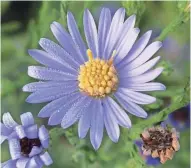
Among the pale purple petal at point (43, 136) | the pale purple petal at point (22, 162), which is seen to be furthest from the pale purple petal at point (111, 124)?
the pale purple petal at point (22, 162)

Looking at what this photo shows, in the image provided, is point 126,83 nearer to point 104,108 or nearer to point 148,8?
point 104,108

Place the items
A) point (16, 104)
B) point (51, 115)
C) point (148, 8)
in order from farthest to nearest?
point (148, 8), point (16, 104), point (51, 115)

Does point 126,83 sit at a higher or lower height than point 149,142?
higher

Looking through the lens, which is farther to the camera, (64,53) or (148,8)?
(148,8)

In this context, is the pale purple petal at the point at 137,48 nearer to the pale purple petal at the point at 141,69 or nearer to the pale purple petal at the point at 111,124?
the pale purple petal at the point at 141,69

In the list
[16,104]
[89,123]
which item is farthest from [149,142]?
[16,104]

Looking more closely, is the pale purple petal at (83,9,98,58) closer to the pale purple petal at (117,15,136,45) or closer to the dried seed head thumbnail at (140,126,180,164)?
the pale purple petal at (117,15,136,45)

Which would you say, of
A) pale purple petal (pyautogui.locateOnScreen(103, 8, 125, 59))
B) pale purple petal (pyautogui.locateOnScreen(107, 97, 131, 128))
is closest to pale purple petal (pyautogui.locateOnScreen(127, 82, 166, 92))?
pale purple petal (pyautogui.locateOnScreen(107, 97, 131, 128))

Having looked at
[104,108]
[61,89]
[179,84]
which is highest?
[61,89]
